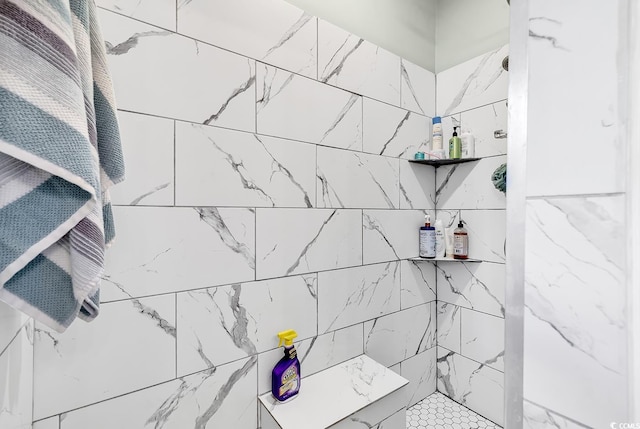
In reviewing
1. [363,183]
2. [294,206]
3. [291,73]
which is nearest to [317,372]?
[294,206]

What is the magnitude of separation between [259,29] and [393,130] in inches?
30.7

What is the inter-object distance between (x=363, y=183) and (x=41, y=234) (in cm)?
116

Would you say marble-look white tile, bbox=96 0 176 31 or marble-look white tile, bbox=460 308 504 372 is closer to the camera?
marble-look white tile, bbox=96 0 176 31

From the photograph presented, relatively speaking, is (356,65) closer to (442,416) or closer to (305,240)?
(305,240)

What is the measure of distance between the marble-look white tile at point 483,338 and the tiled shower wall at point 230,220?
0.38 metres

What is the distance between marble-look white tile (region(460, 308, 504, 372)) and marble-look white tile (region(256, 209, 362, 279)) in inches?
28.7

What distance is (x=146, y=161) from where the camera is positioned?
2.82 feet

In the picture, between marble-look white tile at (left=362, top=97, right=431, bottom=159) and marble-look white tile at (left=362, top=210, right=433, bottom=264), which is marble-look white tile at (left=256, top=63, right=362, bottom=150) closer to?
marble-look white tile at (left=362, top=97, right=431, bottom=159)

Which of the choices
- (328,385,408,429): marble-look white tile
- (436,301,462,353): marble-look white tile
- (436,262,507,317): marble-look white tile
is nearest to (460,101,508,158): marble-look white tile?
(436,262,507,317): marble-look white tile

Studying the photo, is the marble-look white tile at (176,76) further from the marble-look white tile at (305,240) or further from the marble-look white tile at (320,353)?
the marble-look white tile at (320,353)

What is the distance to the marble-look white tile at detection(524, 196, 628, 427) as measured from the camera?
0.37 metres

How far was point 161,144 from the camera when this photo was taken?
34.8 inches

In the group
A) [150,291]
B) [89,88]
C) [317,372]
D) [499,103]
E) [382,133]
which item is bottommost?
[317,372]

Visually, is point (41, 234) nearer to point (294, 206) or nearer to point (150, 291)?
point (150, 291)
